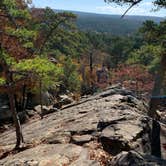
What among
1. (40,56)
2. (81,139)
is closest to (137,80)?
(40,56)

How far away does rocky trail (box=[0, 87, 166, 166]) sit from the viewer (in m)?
10.4

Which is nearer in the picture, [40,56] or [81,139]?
[81,139]

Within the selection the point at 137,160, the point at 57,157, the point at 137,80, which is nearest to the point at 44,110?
the point at 57,157

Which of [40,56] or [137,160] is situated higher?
[40,56]

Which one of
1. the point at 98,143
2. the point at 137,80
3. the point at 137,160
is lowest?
the point at 137,80

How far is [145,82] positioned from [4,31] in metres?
42.7

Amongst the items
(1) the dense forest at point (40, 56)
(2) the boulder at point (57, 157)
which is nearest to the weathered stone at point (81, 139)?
(2) the boulder at point (57, 157)

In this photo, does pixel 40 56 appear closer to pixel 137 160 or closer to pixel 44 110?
pixel 44 110

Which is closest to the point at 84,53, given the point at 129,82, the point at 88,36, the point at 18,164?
the point at 88,36

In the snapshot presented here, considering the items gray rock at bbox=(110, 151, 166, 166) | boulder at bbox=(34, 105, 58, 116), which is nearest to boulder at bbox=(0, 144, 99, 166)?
gray rock at bbox=(110, 151, 166, 166)

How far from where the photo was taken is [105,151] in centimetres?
1167

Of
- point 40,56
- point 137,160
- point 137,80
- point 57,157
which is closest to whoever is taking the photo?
point 137,160

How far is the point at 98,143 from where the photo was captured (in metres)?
12.4

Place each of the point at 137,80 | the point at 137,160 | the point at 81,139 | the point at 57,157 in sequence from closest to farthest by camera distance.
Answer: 1. the point at 137,160
2. the point at 57,157
3. the point at 81,139
4. the point at 137,80
